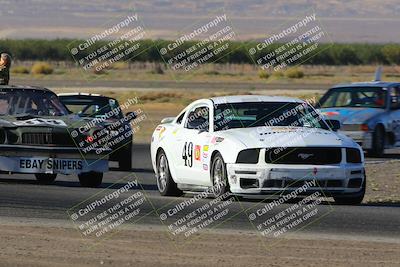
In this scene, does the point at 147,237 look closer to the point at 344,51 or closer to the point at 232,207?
the point at 232,207

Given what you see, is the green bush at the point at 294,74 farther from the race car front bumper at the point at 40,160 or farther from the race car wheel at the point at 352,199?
the race car wheel at the point at 352,199

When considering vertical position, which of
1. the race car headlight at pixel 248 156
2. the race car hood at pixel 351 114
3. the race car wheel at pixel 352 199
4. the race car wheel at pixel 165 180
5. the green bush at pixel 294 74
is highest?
the race car headlight at pixel 248 156

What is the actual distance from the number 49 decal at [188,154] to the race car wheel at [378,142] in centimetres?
979

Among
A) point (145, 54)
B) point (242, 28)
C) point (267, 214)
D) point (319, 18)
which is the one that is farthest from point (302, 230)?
point (319, 18)

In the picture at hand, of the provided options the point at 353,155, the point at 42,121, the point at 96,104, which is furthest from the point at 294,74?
the point at 353,155

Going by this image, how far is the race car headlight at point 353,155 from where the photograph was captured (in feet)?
53.4

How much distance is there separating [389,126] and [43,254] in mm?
16073

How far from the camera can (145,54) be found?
142000 millimetres

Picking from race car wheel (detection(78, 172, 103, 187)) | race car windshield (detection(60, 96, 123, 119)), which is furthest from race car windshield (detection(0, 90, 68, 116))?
race car windshield (detection(60, 96, 123, 119))

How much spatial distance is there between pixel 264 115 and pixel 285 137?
1.08 metres

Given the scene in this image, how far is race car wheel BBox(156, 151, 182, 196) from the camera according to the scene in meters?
17.9

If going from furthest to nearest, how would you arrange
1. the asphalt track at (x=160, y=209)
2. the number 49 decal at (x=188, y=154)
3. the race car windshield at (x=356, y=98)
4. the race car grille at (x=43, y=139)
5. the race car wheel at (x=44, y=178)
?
the race car windshield at (x=356, y=98) → the race car wheel at (x=44, y=178) → the race car grille at (x=43, y=139) → the number 49 decal at (x=188, y=154) → the asphalt track at (x=160, y=209)

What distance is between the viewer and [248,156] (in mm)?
16016

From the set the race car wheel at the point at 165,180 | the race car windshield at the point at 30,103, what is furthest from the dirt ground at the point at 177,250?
the race car windshield at the point at 30,103
